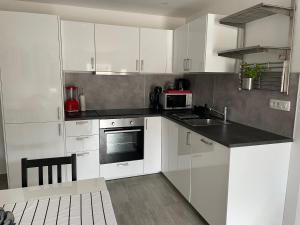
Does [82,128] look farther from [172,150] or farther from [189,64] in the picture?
[189,64]

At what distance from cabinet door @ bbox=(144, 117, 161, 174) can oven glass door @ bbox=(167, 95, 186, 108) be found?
38cm

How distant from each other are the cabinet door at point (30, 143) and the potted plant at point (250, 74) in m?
2.12

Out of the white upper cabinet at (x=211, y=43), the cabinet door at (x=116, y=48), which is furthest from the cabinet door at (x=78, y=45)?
the white upper cabinet at (x=211, y=43)

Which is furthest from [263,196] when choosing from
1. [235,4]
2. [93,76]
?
[93,76]

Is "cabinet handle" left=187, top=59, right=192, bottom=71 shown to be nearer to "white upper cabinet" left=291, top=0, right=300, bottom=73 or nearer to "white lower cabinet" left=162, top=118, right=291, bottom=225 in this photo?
"white lower cabinet" left=162, top=118, right=291, bottom=225

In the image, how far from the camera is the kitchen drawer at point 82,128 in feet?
9.26

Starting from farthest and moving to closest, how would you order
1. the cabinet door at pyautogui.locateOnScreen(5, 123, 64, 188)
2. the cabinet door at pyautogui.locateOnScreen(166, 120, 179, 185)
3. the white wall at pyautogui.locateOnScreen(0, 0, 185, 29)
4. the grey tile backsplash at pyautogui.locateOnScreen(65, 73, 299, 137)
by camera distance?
1. the white wall at pyautogui.locateOnScreen(0, 0, 185, 29)
2. the cabinet door at pyautogui.locateOnScreen(166, 120, 179, 185)
3. the cabinet door at pyautogui.locateOnScreen(5, 123, 64, 188)
4. the grey tile backsplash at pyautogui.locateOnScreen(65, 73, 299, 137)

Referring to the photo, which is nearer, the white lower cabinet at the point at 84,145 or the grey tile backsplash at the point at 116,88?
the white lower cabinet at the point at 84,145

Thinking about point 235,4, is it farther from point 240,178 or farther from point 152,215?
point 152,215

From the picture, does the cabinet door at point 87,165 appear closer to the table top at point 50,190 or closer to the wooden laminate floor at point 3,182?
the wooden laminate floor at point 3,182

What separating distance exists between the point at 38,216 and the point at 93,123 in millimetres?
1792

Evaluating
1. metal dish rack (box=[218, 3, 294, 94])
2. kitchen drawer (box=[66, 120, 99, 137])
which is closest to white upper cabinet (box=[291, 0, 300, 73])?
metal dish rack (box=[218, 3, 294, 94])

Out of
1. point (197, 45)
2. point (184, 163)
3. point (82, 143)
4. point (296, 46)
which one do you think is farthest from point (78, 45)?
point (296, 46)

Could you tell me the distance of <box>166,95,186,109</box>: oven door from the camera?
11.2 feet
